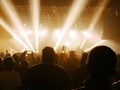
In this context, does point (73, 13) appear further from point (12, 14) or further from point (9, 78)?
point (9, 78)

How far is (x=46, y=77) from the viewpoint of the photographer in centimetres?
459

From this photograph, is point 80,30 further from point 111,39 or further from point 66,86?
point 66,86

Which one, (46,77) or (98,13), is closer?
(46,77)

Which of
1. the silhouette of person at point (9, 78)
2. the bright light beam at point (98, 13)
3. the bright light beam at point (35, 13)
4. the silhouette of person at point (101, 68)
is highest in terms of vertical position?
the bright light beam at point (35, 13)

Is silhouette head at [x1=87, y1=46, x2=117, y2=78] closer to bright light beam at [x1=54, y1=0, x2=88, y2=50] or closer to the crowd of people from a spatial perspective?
the crowd of people

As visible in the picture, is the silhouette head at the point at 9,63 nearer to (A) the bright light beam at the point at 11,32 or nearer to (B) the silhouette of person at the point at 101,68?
(B) the silhouette of person at the point at 101,68

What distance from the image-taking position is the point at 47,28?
28.2 meters

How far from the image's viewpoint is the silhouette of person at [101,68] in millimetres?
2469

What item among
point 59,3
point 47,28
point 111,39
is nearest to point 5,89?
point 59,3

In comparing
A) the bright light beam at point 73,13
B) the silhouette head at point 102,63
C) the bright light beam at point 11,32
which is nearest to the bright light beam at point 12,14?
the bright light beam at point 11,32

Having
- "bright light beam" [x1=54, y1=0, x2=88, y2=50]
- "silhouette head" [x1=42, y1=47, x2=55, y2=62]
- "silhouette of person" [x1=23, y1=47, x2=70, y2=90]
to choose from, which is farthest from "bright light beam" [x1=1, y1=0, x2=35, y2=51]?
"silhouette of person" [x1=23, y1=47, x2=70, y2=90]

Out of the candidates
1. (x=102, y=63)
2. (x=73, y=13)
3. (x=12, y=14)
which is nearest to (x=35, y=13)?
(x=12, y=14)

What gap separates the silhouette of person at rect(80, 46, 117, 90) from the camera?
2.47m

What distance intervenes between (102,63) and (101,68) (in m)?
0.04
